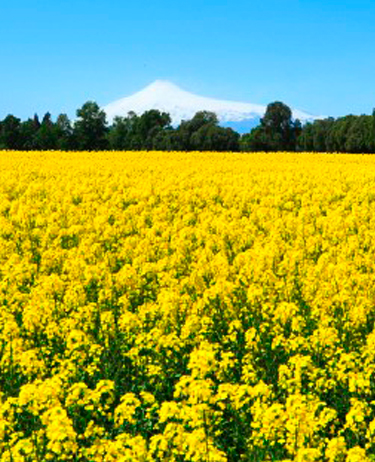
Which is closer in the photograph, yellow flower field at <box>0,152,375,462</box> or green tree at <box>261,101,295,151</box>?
yellow flower field at <box>0,152,375,462</box>

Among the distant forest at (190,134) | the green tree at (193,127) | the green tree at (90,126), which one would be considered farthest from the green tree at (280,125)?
the green tree at (90,126)

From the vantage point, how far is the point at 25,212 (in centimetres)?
1702

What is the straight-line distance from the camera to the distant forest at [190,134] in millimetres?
87312

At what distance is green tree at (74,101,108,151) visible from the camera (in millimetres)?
87625

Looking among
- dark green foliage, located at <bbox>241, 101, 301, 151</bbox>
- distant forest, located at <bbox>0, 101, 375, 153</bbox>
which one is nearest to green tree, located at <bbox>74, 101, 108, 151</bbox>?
distant forest, located at <bbox>0, 101, 375, 153</bbox>

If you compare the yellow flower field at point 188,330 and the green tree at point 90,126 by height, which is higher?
the green tree at point 90,126

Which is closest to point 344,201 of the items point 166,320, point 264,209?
point 264,209

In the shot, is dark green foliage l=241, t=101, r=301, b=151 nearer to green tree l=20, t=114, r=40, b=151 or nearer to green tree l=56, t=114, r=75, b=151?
green tree l=56, t=114, r=75, b=151

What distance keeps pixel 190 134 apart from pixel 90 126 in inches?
599

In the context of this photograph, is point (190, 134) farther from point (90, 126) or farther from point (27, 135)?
point (27, 135)

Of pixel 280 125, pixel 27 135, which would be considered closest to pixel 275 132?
pixel 280 125

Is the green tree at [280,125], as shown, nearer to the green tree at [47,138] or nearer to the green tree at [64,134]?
the green tree at [64,134]

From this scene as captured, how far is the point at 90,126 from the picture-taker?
8812 centimetres

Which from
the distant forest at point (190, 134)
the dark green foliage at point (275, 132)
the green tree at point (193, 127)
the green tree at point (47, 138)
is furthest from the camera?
the dark green foliage at point (275, 132)
